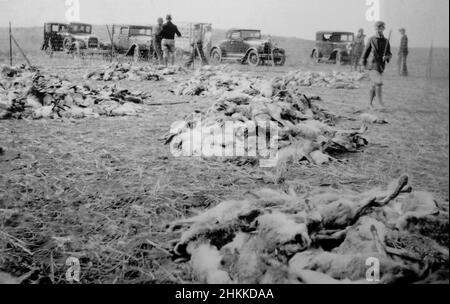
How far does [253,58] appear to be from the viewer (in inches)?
484

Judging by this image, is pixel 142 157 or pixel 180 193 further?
pixel 142 157

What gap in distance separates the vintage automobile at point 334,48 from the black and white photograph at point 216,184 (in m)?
8.51

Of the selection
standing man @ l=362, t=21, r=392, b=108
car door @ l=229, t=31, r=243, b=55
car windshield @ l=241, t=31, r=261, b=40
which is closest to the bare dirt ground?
standing man @ l=362, t=21, r=392, b=108

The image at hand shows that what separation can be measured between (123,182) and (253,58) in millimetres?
10097

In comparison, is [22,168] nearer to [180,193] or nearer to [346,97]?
[180,193]

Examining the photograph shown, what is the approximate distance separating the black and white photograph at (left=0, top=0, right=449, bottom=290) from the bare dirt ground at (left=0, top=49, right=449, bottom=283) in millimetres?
13

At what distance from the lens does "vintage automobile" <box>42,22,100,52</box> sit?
11.0 m

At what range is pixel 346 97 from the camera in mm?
7297

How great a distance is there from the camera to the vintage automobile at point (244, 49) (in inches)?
489

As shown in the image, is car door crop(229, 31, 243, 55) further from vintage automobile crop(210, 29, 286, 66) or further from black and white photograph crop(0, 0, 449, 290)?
black and white photograph crop(0, 0, 449, 290)

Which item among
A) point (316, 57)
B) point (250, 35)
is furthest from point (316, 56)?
point (250, 35)
